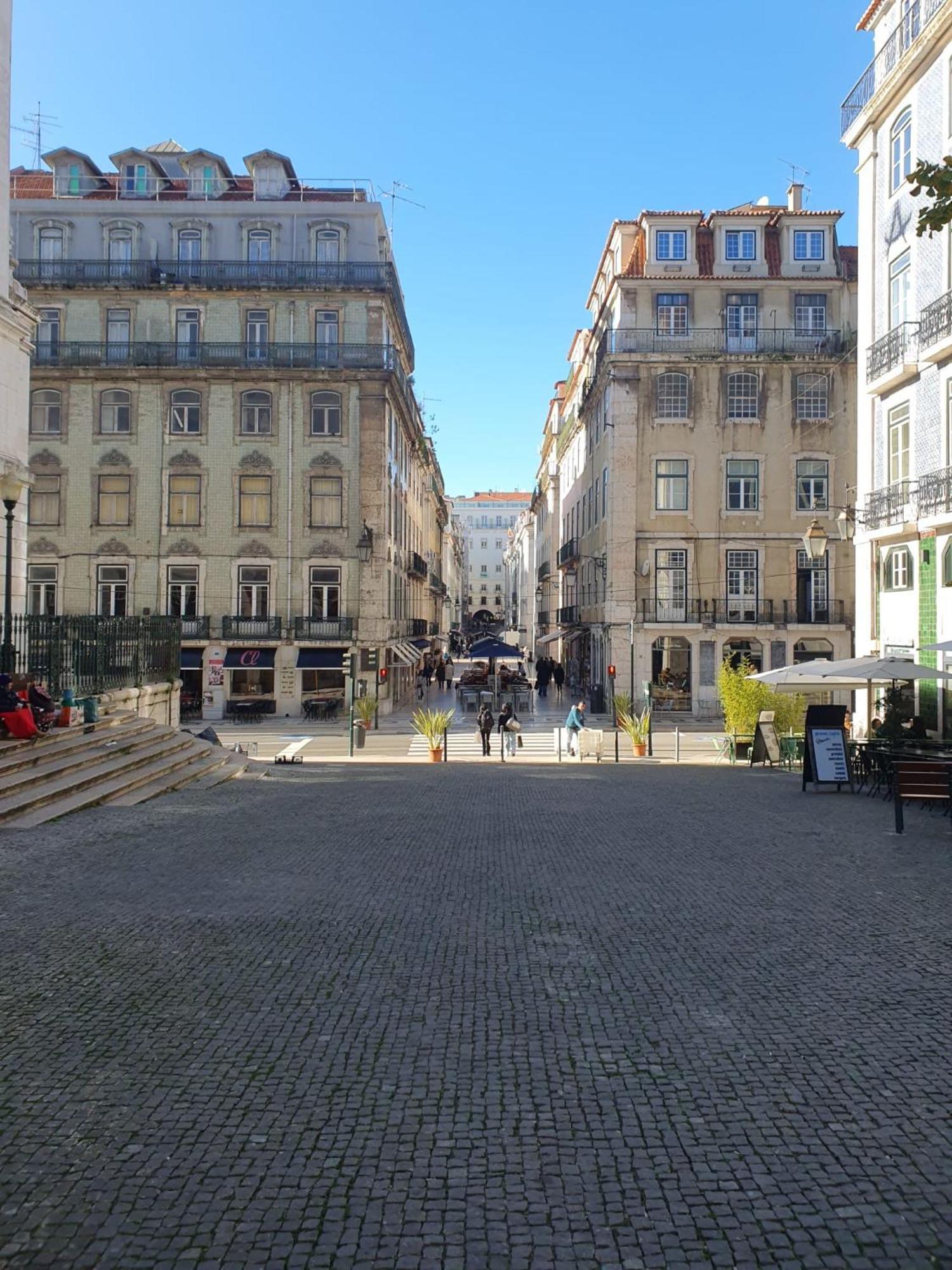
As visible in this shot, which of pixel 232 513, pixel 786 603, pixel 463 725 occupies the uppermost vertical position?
pixel 232 513

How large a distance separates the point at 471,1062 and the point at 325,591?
3234 cm

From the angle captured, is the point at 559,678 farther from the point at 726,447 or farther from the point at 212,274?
the point at 212,274

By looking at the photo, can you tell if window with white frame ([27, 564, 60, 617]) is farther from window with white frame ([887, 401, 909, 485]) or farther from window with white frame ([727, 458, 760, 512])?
window with white frame ([887, 401, 909, 485])

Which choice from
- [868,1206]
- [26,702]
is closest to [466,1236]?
[868,1206]

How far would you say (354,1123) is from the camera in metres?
4.23

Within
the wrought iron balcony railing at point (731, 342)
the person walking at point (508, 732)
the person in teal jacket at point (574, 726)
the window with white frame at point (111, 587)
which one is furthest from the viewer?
the wrought iron balcony railing at point (731, 342)

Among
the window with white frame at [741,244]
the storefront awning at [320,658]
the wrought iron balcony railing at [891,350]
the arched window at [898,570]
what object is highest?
the window with white frame at [741,244]

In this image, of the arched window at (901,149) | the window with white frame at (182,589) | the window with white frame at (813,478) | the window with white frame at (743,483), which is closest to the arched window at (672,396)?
the window with white frame at (743,483)

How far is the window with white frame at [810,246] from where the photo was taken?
37.1 meters

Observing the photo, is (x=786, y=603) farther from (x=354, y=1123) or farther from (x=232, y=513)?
(x=354, y=1123)

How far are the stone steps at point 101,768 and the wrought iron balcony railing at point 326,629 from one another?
17.3 meters

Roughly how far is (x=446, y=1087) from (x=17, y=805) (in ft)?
27.5

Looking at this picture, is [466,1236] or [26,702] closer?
[466,1236]

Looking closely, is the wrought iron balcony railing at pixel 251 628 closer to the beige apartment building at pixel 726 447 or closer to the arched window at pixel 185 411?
the arched window at pixel 185 411
